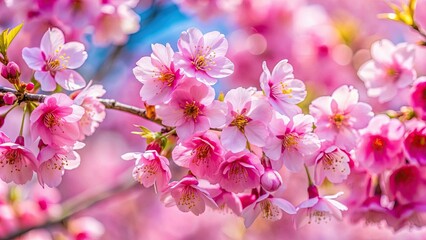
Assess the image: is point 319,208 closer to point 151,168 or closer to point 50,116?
point 151,168

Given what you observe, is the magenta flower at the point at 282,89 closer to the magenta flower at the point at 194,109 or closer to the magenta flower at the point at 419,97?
the magenta flower at the point at 194,109

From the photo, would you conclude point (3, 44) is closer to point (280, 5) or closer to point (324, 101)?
point (324, 101)

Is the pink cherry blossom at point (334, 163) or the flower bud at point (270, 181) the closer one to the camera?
the flower bud at point (270, 181)

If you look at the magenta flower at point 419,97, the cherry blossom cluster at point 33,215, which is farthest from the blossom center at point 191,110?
the cherry blossom cluster at point 33,215

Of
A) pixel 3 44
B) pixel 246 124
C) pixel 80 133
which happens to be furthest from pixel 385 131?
pixel 3 44

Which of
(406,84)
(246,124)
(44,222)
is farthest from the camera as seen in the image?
(44,222)

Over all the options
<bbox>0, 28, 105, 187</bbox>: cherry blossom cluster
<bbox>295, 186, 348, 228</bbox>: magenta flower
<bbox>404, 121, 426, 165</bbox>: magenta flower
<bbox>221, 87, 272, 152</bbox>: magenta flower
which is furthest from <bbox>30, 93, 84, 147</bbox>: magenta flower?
<bbox>404, 121, 426, 165</bbox>: magenta flower

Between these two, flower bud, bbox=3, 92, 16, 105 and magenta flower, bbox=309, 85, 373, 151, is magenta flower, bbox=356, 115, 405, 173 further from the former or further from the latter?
flower bud, bbox=3, 92, 16, 105
